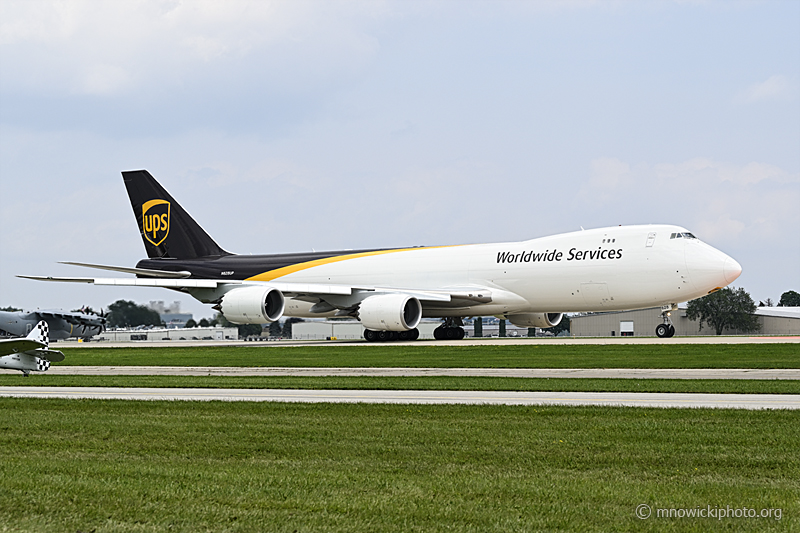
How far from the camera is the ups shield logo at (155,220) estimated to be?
175ft

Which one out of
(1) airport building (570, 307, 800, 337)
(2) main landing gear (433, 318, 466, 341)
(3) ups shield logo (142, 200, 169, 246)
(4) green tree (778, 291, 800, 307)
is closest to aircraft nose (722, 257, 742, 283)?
(2) main landing gear (433, 318, 466, 341)

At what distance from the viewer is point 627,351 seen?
31.3 metres

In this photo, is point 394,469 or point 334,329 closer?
point 394,469

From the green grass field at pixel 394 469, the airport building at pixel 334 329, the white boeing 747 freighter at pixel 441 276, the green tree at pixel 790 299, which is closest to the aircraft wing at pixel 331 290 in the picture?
the white boeing 747 freighter at pixel 441 276

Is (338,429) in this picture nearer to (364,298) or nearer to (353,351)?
(353,351)

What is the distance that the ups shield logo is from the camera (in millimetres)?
53469

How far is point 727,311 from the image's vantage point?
9819 centimetres

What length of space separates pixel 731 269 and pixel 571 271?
22.4ft

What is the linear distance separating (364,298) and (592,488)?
36462 millimetres

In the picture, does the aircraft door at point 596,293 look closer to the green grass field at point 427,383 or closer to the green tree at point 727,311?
the green grass field at point 427,383

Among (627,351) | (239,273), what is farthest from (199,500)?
(239,273)

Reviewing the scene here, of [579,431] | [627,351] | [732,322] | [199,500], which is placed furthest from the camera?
[732,322]

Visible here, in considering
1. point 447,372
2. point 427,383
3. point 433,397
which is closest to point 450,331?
point 447,372

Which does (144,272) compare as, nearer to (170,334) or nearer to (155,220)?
(155,220)
